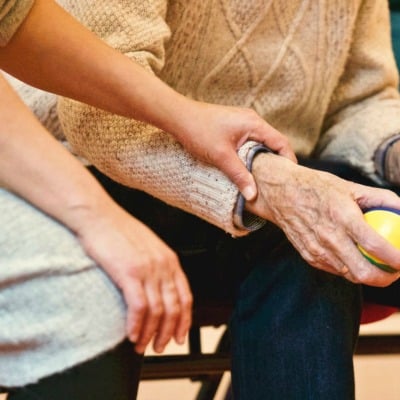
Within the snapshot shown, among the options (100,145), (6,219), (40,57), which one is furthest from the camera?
(100,145)

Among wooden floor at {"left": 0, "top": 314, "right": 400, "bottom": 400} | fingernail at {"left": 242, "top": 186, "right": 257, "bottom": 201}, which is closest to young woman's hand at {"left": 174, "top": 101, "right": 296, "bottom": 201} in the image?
fingernail at {"left": 242, "top": 186, "right": 257, "bottom": 201}

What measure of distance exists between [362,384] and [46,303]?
1284mm

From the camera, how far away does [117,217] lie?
660mm

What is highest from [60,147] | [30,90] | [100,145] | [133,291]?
[30,90]

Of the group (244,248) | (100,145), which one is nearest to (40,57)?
(100,145)

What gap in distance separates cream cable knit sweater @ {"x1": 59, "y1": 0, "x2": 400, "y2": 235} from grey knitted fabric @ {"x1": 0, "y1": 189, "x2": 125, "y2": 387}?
0.30m

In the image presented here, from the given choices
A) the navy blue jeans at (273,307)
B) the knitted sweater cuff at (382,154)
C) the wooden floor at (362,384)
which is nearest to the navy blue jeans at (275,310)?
the navy blue jeans at (273,307)

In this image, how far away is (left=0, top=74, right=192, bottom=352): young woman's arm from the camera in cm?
63

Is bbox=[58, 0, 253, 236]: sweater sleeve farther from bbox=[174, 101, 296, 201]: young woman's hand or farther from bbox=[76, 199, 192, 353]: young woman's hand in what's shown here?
bbox=[76, 199, 192, 353]: young woman's hand

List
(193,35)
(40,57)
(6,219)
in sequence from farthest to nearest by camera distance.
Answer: (193,35) → (40,57) → (6,219)

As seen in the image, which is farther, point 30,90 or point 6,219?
point 30,90

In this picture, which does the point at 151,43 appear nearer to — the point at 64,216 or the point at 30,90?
the point at 30,90

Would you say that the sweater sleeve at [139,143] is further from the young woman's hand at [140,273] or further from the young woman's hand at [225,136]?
the young woman's hand at [140,273]

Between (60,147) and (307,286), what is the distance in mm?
386
